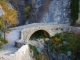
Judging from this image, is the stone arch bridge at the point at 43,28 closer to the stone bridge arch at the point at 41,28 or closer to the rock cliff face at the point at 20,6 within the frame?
the stone bridge arch at the point at 41,28

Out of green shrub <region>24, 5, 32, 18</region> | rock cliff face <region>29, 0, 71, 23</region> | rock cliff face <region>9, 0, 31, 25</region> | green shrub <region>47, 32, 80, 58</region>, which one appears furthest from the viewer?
rock cliff face <region>9, 0, 31, 25</region>

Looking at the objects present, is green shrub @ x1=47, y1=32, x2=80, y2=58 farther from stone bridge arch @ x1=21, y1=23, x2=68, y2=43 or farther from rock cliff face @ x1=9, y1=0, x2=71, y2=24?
rock cliff face @ x1=9, y1=0, x2=71, y2=24

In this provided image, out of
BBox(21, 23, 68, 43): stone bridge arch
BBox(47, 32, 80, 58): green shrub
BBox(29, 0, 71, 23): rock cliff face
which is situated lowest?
BBox(47, 32, 80, 58): green shrub

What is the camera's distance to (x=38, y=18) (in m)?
48.7

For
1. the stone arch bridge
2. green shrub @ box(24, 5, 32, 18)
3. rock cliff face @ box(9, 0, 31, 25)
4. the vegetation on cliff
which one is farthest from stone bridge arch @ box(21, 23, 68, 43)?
rock cliff face @ box(9, 0, 31, 25)

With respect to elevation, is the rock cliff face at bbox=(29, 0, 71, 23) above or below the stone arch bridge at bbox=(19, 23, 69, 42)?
above

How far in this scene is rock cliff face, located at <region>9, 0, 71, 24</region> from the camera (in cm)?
4491

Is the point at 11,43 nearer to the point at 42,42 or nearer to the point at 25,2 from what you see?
the point at 42,42

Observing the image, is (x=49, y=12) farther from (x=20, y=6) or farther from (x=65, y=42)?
(x=20, y=6)

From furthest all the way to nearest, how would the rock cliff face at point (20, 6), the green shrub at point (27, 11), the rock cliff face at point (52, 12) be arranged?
the rock cliff face at point (20, 6) < the green shrub at point (27, 11) < the rock cliff face at point (52, 12)

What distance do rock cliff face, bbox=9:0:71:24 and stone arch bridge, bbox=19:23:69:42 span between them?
7.30 ft

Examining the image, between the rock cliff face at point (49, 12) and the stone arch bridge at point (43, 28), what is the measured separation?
222 centimetres

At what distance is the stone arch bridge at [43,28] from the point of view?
3791 cm

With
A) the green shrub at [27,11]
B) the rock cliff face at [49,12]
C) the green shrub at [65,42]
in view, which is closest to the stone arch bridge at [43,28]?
the green shrub at [65,42]
